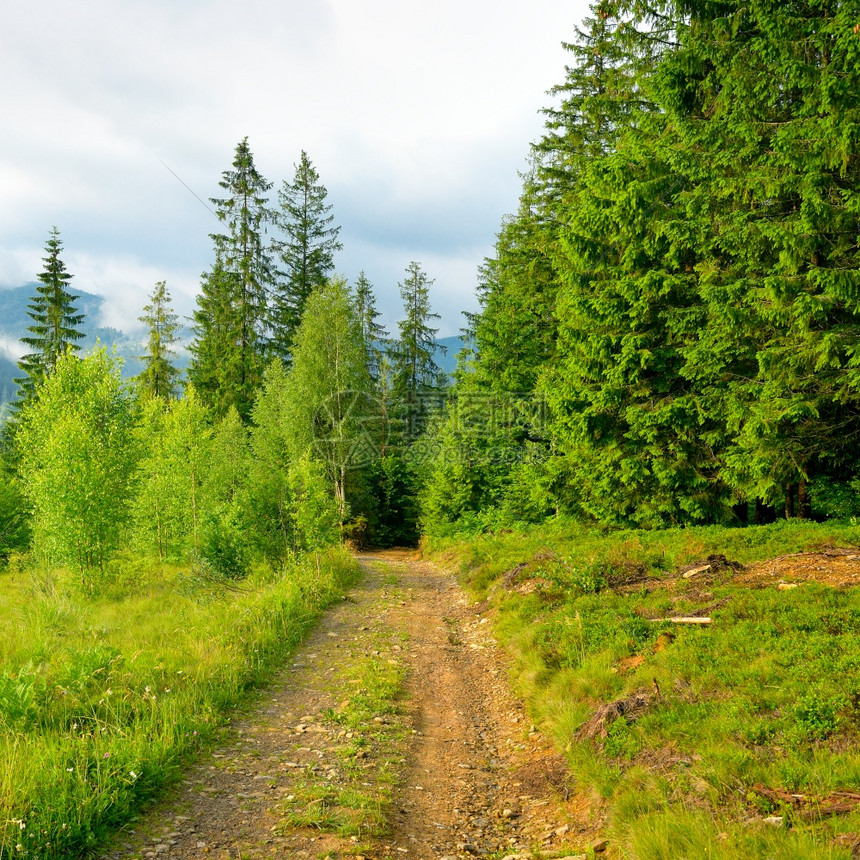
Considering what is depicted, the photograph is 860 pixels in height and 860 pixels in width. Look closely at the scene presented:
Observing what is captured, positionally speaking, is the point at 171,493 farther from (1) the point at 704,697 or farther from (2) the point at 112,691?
(1) the point at 704,697

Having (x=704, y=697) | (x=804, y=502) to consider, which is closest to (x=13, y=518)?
(x=704, y=697)

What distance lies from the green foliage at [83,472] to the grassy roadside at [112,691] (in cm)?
203

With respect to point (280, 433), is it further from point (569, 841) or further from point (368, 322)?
point (569, 841)

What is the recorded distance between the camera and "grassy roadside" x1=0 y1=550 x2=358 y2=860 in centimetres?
418

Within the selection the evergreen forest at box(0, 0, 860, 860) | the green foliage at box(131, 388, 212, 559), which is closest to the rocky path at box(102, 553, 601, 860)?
the evergreen forest at box(0, 0, 860, 860)

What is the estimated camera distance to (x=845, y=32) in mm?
9758

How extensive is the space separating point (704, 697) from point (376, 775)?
3.37m

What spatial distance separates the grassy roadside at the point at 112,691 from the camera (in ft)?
13.7

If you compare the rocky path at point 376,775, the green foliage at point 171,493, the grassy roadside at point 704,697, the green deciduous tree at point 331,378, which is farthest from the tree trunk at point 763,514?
the green deciduous tree at point 331,378

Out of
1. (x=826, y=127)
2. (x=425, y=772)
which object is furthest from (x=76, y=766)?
(x=826, y=127)

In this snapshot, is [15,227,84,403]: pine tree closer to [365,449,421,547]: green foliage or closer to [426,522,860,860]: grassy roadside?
[365,449,421,547]: green foliage

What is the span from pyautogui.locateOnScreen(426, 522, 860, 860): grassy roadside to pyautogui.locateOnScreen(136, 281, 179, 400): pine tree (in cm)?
3901

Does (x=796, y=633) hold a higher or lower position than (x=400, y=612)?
higher

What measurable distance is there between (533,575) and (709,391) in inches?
237
